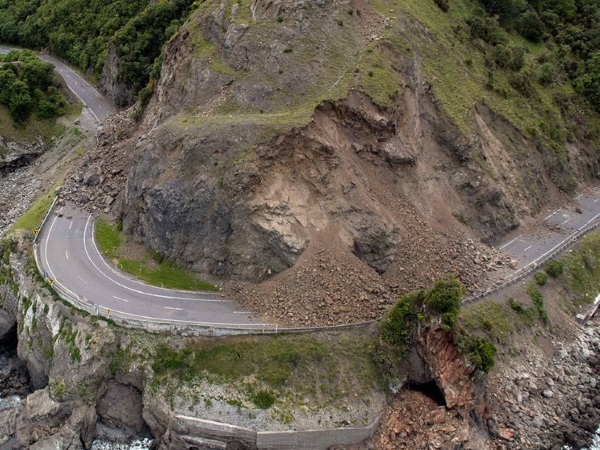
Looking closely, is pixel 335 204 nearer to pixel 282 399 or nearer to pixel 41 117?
pixel 282 399

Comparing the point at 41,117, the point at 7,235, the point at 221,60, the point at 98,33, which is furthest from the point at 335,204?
the point at 98,33

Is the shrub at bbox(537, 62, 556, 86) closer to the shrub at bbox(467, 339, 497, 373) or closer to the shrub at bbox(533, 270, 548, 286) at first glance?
the shrub at bbox(533, 270, 548, 286)

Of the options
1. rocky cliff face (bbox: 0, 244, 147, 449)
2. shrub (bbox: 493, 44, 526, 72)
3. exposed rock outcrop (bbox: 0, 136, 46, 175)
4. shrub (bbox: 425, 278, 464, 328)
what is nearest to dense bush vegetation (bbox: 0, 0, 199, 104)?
exposed rock outcrop (bbox: 0, 136, 46, 175)

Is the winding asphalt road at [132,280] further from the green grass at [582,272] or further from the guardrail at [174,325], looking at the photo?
the green grass at [582,272]

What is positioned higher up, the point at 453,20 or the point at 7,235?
the point at 453,20

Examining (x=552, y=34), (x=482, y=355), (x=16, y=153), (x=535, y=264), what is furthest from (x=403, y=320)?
(x=552, y=34)
